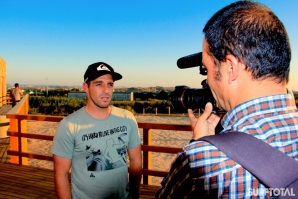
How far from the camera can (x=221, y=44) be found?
29.2 inches

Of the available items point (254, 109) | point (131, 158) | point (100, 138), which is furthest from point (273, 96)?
point (131, 158)

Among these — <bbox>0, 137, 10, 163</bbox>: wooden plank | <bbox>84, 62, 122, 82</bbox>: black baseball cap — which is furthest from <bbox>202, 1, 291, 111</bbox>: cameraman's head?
<bbox>0, 137, 10, 163</bbox>: wooden plank

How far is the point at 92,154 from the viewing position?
1809 mm

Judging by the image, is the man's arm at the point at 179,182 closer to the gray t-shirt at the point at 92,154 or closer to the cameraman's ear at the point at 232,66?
the cameraman's ear at the point at 232,66

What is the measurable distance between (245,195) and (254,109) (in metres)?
0.23

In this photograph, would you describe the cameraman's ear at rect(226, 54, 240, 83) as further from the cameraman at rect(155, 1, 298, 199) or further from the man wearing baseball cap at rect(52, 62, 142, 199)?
the man wearing baseball cap at rect(52, 62, 142, 199)

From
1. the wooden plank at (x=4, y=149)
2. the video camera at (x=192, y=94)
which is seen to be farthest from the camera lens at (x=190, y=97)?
the wooden plank at (x=4, y=149)

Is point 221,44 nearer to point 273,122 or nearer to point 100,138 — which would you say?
point 273,122

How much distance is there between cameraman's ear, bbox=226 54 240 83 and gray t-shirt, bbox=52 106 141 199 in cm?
132

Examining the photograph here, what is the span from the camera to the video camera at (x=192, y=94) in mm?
1079

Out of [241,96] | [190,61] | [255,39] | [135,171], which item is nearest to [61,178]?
[135,171]

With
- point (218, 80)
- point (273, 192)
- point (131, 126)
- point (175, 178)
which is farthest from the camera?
point (131, 126)

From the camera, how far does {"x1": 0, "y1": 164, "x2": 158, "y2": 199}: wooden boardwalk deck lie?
3.50m

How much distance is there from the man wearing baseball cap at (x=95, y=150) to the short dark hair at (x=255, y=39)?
134 cm
